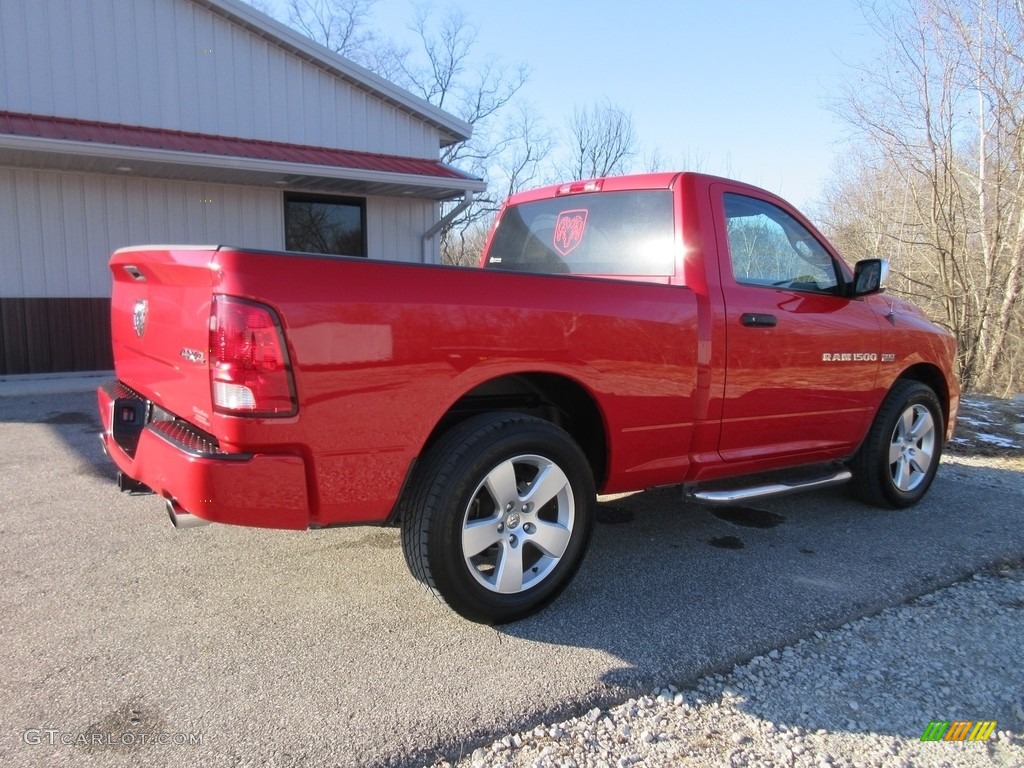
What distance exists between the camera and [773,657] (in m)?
2.85

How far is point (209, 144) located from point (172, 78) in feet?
4.08

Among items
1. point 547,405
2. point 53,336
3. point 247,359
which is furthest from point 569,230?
point 53,336

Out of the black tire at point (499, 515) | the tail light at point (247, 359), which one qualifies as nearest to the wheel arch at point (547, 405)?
the black tire at point (499, 515)

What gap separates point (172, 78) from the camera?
10.3 metres

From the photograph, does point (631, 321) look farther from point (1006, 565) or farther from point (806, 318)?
point (1006, 565)

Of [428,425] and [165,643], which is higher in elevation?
[428,425]

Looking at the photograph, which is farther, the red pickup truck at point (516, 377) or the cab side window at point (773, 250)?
the cab side window at point (773, 250)

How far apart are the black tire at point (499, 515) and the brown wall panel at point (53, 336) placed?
9182 mm

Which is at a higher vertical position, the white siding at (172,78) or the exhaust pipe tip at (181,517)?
the white siding at (172,78)

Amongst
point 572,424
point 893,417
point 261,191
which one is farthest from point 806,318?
point 261,191

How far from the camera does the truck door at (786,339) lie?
3.67 m

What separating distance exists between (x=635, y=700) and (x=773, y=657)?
68 cm

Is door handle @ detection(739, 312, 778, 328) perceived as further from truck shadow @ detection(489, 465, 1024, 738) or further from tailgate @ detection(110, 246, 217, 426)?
tailgate @ detection(110, 246, 217, 426)

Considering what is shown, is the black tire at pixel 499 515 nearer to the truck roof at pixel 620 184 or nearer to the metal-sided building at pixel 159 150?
the truck roof at pixel 620 184
